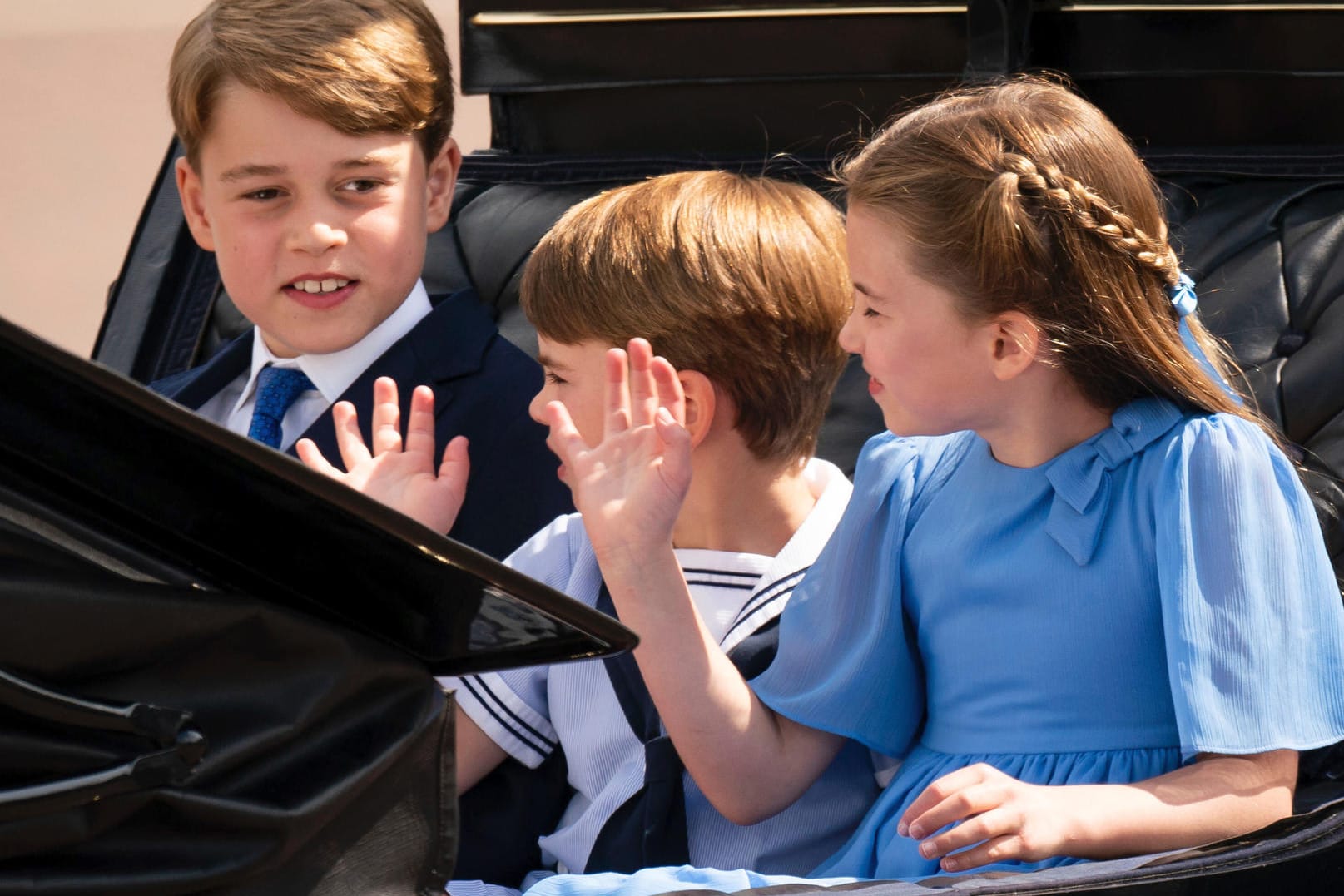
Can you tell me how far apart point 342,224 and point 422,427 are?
0.28 metres

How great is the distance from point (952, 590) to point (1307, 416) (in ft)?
1.71

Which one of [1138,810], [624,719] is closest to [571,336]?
[624,719]

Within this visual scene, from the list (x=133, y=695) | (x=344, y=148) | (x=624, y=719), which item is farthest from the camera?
(x=344, y=148)

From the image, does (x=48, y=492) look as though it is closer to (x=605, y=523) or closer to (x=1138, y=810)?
(x=605, y=523)

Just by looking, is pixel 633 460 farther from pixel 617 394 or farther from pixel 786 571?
pixel 786 571

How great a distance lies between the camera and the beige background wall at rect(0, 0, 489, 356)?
18.6ft

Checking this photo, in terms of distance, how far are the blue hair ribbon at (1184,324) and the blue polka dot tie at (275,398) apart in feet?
3.07

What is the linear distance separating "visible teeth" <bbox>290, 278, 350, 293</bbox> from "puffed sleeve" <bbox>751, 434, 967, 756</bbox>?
637mm

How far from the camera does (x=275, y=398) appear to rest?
5.73 feet

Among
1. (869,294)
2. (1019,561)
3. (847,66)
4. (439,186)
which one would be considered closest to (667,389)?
(869,294)

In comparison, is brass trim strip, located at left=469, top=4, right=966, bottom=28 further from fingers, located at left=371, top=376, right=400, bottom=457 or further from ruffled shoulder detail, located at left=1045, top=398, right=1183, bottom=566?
ruffled shoulder detail, located at left=1045, top=398, right=1183, bottom=566

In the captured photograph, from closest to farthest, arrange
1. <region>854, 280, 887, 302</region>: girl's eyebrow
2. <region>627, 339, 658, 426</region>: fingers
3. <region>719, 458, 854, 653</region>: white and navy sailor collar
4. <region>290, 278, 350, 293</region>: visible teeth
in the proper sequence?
<region>627, 339, 658, 426</region>: fingers, <region>854, 280, 887, 302</region>: girl's eyebrow, <region>719, 458, 854, 653</region>: white and navy sailor collar, <region>290, 278, 350, 293</region>: visible teeth

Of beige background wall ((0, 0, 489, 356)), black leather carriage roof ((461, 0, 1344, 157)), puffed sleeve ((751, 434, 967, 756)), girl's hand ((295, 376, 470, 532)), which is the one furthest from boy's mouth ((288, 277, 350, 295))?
beige background wall ((0, 0, 489, 356))

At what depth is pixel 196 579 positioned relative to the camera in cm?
81
